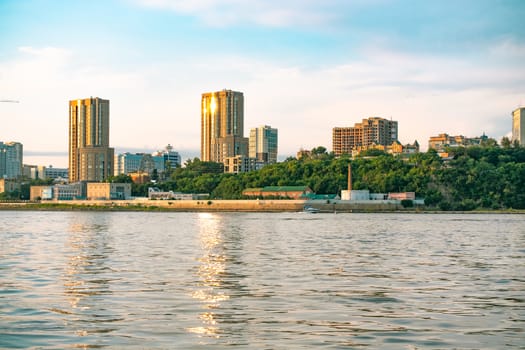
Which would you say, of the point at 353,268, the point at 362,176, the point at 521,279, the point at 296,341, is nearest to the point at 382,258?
the point at 353,268

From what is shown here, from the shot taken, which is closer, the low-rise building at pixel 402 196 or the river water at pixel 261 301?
the river water at pixel 261 301

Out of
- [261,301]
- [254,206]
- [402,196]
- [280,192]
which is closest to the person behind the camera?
[261,301]

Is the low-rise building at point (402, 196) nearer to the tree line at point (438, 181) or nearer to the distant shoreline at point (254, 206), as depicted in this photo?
the tree line at point (438, 181)

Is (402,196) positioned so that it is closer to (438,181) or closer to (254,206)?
(438,181)

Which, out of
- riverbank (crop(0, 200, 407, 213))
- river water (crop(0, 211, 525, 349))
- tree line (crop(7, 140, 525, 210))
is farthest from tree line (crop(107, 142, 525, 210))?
river water (crop(0, 211, 525, 349))

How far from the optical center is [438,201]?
172m

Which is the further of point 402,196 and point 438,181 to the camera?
point 438,181

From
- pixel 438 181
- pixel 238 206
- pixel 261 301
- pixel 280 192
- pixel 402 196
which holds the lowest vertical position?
pixel 238 206

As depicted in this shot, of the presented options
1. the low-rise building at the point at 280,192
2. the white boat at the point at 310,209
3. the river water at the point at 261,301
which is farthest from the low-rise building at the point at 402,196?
the river water at the point at 261,301

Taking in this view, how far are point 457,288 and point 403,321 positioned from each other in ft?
23.8

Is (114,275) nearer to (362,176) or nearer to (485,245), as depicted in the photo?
(485,245)

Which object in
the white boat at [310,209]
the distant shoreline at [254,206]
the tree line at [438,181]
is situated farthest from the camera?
the tree line at [438,181]

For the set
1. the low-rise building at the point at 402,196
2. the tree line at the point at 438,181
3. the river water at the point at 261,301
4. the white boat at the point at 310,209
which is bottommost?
the white boat at the point at 310,209

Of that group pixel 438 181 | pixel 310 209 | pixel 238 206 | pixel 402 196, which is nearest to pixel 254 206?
pixel 238 206
